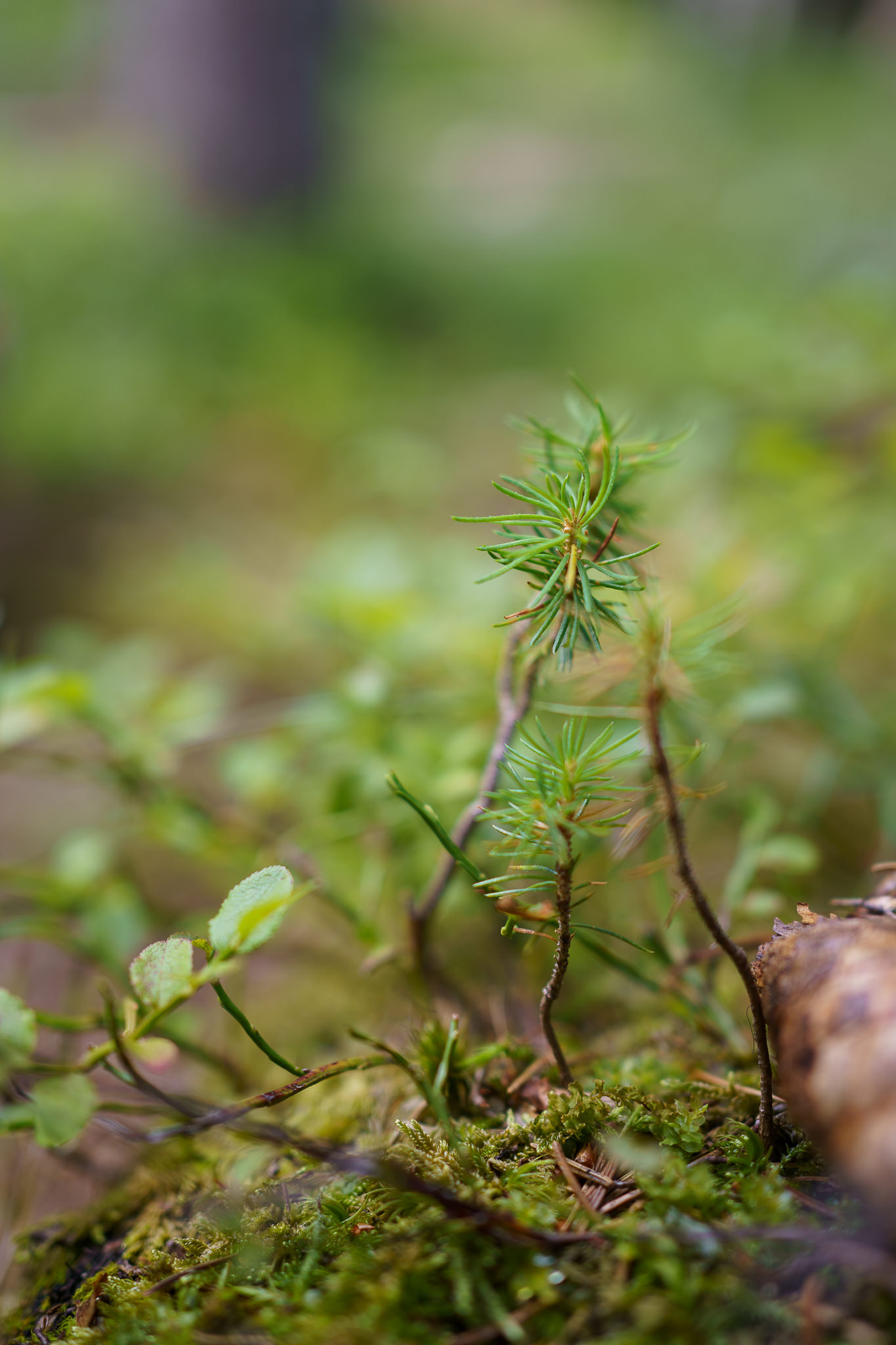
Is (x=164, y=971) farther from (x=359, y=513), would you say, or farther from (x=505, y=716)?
(x=359, y=513)

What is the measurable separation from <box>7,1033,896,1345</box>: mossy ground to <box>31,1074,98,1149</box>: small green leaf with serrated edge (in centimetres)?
12

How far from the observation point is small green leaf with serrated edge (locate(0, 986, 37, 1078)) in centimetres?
57

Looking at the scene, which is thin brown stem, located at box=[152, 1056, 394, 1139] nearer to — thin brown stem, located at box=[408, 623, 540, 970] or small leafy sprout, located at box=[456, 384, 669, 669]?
thin brown stem, located at box=[408, 623, 540, 970]

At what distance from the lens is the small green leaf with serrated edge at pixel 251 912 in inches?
23.8

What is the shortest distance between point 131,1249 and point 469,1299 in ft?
1.15

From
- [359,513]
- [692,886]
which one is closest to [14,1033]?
[692,886]

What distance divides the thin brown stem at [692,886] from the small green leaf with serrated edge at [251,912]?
25 cm

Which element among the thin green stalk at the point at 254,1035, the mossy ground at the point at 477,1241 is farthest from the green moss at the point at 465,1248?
the thin green stalk at the point at 254,1035

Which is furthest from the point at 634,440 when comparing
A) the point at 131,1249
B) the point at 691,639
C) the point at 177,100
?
the point at 177,100

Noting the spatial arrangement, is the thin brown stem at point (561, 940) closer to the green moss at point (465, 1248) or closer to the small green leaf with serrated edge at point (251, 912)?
the green moss at point (465, 1248)

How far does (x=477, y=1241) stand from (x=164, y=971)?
27cm

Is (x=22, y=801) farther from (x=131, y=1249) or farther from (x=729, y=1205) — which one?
(x=729, y=1205)

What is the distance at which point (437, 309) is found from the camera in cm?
411

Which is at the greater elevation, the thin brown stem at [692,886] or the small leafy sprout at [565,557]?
the small leafy sprout at [565,557]
